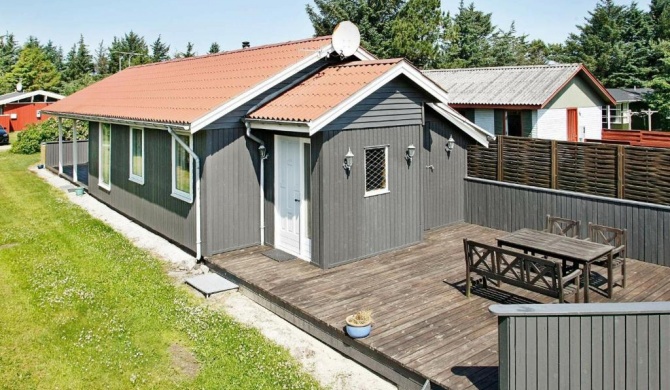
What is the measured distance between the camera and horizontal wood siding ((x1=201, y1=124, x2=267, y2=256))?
972cm

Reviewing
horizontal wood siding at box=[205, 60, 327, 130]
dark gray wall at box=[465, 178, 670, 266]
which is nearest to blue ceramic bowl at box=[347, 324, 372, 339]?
horizontal wood siding at box=[205, 60, 327, 130]

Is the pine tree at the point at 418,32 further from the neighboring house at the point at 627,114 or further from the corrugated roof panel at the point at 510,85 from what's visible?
the corrugated roof panel at the point at 510,85

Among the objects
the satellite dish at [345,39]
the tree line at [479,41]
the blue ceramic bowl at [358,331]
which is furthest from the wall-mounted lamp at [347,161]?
the tree line at [479,41]

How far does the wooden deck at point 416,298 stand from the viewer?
5945 millimetres

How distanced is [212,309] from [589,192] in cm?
729

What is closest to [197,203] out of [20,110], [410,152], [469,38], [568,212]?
[410,152]

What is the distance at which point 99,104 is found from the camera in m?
15.6

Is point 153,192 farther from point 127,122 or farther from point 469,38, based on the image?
point 469,38

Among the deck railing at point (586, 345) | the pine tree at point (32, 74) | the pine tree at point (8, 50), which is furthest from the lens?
the pine tree at point (8, 50)

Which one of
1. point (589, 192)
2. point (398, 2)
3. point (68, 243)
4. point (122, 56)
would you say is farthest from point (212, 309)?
point (122, 56)

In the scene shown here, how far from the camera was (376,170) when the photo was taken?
974cm

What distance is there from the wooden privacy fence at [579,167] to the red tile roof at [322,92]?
3.96 meters

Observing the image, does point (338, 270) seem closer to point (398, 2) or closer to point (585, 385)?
point (585, 385)

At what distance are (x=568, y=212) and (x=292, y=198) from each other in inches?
206
